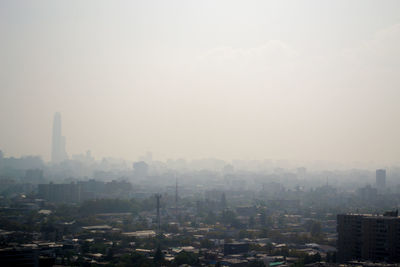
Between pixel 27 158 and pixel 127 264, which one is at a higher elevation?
pixel 27 158

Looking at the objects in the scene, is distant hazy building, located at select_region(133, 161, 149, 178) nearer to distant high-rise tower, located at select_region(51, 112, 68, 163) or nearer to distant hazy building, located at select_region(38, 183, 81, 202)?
distant high-rise tower, located at select_region(51, 112, 68, 163)

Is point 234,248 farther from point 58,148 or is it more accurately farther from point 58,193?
point 58,148

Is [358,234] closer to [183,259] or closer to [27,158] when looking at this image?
[183,259]

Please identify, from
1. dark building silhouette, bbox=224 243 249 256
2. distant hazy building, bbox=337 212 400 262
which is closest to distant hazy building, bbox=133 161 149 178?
dark building silhouette, bbox=224 243 249 256

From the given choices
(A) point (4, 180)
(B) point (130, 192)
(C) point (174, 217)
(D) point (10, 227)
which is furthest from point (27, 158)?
(D) point (10, 227)

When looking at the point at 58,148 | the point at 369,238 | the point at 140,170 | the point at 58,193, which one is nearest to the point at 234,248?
the point at 369,238

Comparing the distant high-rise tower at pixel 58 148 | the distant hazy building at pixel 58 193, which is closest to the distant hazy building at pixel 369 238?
the distant hazy building at pixel 58 193

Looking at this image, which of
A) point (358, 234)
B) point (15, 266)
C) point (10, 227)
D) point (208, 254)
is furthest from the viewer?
point (10, 227)

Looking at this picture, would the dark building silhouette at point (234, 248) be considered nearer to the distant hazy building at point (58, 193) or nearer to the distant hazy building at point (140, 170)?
the distant hazy building at point (58, 193)

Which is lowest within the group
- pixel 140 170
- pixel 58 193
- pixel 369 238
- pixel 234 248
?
pixel 234 248
